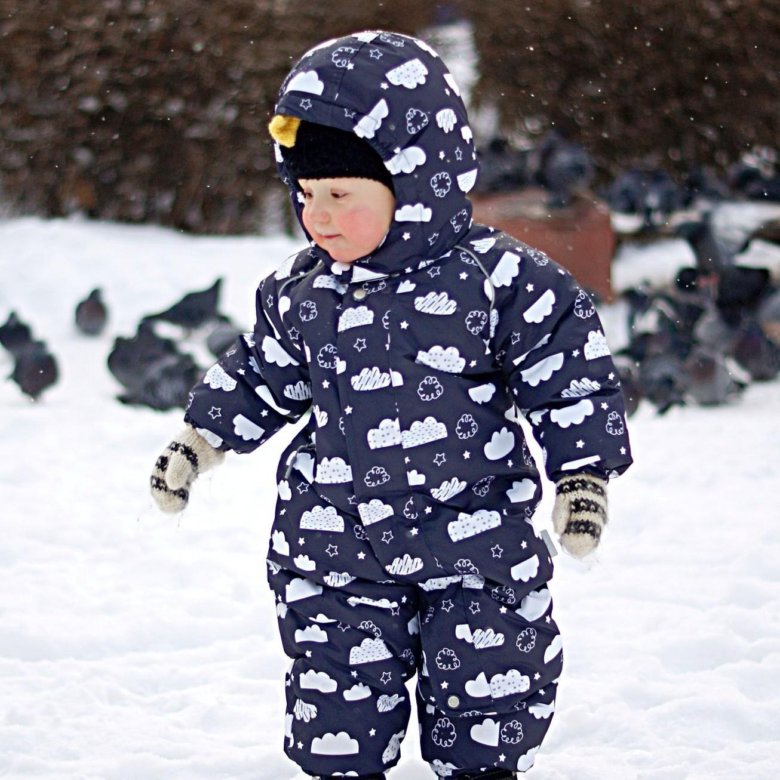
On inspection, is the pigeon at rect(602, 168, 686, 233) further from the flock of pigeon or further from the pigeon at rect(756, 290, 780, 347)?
the flock of pigeon

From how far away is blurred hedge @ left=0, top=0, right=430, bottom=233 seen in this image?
6832 mm

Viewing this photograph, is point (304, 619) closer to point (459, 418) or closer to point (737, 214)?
point (459, 418)

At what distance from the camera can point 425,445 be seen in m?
2.23

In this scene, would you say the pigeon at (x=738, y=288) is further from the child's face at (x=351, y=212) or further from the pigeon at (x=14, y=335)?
the child's face at (x=351, y=212)

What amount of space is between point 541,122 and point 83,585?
16.5ft

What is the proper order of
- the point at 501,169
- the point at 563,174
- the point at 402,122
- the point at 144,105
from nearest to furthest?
the point at 402,122 → the point at 563,174 → the point at 144,105 → the point at 501,169

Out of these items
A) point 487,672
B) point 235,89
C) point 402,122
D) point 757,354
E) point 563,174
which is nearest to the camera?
point 402,122

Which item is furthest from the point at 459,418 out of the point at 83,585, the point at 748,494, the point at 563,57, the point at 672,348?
the point at 563,57

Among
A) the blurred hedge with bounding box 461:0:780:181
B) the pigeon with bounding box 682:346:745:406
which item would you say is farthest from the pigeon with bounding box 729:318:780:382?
the blurred hedge with bounding box 461:0:780:181

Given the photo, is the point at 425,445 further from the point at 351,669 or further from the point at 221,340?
the point at 221,340

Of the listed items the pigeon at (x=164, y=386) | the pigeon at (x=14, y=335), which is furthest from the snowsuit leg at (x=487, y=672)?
the pigeon at (x=14, y=335)

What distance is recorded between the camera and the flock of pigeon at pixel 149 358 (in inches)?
198

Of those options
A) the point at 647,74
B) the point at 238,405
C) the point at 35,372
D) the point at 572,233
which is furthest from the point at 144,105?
the point at 238,405

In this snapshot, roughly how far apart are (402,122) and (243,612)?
168cm
